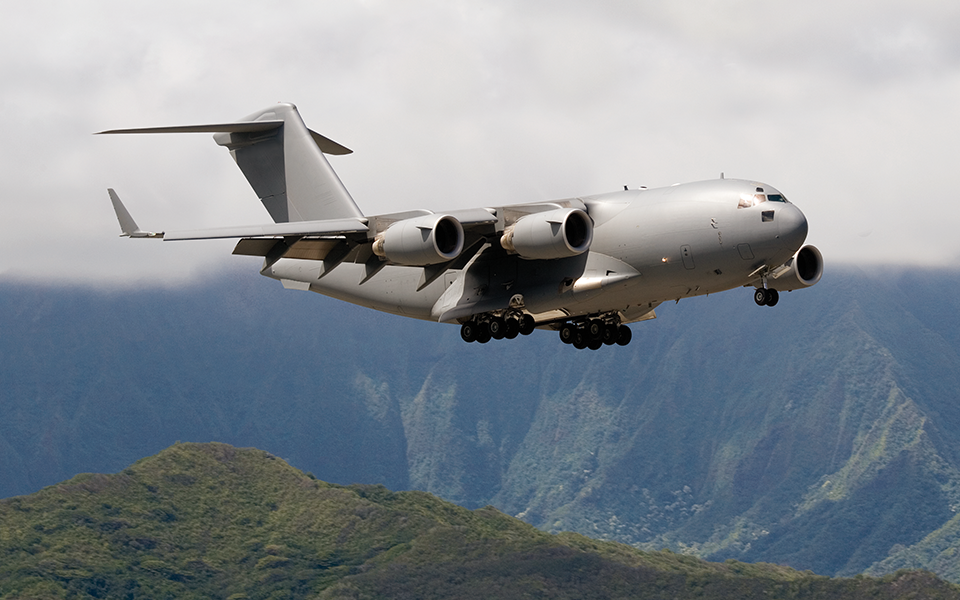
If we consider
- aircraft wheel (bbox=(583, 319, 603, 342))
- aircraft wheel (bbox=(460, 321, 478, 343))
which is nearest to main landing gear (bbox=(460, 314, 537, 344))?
aircraft wheel (bbox=(460, 321, 478, 343))

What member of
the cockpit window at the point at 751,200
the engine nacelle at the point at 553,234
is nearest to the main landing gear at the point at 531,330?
the engine nacelle at the point at 553,234

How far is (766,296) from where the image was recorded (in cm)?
2612

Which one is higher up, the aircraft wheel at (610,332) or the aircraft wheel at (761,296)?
the aircraft wheel at (761,296)

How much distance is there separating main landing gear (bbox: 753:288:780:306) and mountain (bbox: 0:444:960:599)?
6038 cm

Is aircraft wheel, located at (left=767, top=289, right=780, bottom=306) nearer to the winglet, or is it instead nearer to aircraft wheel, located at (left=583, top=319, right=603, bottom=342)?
aircraft wheel, located at (left=583, top=319, right=603, bottom=342)

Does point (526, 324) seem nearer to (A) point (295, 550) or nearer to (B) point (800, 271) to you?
(B) point (800, 271)

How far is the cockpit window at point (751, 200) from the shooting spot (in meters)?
25.9

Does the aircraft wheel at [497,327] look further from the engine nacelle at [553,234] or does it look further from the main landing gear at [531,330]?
the engine nacelle at [553,234]

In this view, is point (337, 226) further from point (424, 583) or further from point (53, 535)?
point (53, 535)

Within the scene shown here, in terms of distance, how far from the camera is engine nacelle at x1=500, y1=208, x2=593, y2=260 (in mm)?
26094

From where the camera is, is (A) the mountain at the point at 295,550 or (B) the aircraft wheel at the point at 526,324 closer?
(B) the aircraft wheel at the point at 526,324

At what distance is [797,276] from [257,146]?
1255 cm

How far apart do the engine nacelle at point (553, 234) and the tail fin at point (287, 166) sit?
6280mm

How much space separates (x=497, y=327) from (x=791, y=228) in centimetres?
573
